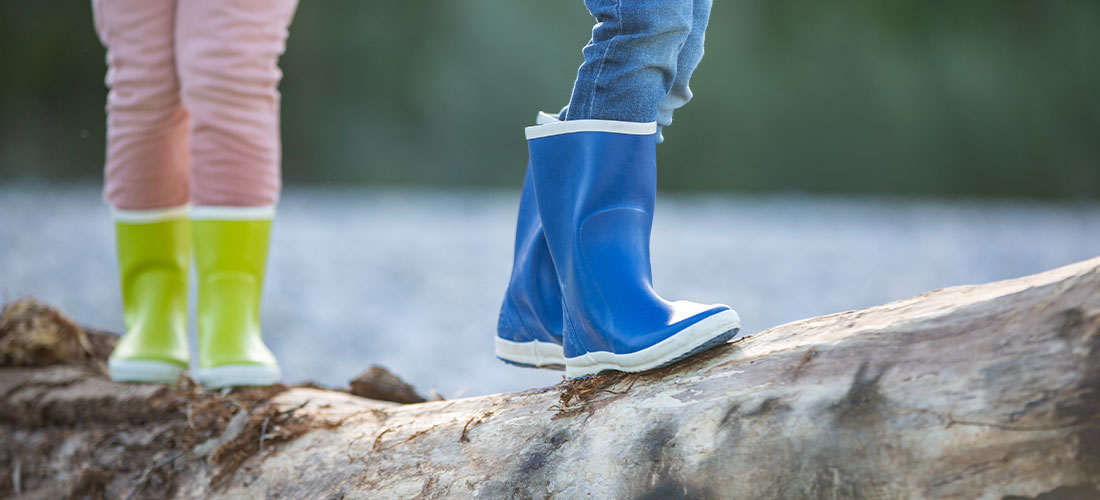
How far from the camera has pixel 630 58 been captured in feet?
2.57

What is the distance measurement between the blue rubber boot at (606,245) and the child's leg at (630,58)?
2 centimetres

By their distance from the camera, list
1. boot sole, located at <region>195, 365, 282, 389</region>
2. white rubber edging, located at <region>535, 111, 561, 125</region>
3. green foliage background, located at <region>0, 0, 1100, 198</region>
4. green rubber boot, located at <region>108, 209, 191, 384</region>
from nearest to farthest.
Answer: white rubber edging, located at <region>535, 111, 561, 125</region> → boot sole, located at <region>195, 365, 282, 389</region> → green rubber boot, located at <region>108, 209, 191, 384</region> → green foliage background, located at <region>0, 0, 1100, 198</region>

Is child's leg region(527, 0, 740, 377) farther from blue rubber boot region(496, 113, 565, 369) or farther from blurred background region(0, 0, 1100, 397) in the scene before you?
blurred background region(0, 0, 1100, 397)

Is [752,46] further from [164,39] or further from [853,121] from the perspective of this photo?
[164,39]

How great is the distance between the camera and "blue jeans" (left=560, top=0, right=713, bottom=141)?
0.77 meters

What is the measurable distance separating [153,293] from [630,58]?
36.0 inches

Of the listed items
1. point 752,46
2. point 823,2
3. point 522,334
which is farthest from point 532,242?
point 823,2

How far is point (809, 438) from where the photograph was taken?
67cm

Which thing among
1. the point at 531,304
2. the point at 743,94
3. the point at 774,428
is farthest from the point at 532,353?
the point at 743,94

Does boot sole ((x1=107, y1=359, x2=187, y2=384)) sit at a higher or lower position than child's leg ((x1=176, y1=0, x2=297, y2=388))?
lower

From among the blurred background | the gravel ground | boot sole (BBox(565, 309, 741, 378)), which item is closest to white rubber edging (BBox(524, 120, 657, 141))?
boot sole (BBox(565, 309, 741, 378))

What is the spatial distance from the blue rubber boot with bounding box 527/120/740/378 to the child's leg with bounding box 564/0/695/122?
16 millimetres

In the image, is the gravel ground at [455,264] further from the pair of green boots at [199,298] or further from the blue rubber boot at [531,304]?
the pair of green boots at [199,298]

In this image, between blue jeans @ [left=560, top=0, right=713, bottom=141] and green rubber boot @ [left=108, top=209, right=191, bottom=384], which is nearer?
blue jeans @ [left=560, top=0, right=713, bottom=141]
